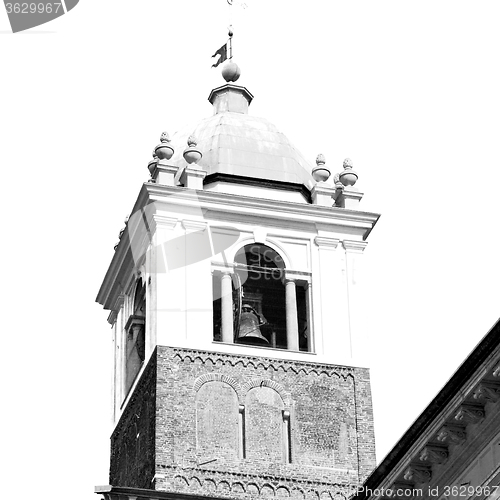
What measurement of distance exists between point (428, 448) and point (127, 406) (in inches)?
591

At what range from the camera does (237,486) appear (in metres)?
34.8

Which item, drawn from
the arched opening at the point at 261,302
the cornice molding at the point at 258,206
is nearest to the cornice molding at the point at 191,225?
the cornice molding at the point at 258,206

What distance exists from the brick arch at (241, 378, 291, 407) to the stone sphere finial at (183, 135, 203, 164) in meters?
5.21

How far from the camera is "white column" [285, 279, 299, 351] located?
37.1 metres

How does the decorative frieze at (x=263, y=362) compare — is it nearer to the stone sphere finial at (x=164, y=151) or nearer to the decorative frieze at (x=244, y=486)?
the decorative frieze at (x=244, y=486)

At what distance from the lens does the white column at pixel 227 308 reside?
120 ft

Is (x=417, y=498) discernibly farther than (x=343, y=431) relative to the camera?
No

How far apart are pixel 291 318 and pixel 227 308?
139 centimetres

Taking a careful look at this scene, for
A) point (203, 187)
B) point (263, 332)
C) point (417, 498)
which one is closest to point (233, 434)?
point (263, 332)

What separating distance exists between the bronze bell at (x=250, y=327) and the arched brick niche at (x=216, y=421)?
1443mm

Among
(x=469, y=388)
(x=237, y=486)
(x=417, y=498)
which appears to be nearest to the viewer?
(x=469, y=388)

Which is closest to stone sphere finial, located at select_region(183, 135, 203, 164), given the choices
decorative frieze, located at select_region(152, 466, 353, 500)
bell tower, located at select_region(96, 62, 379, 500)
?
bell tower, located at select_region(96, 62, 379, 500)

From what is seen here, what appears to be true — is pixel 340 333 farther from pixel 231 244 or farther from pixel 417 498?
pixel 417 498

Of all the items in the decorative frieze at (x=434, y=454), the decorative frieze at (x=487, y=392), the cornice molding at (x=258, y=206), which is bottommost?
the decorative frieze at (x=434, y=454)
